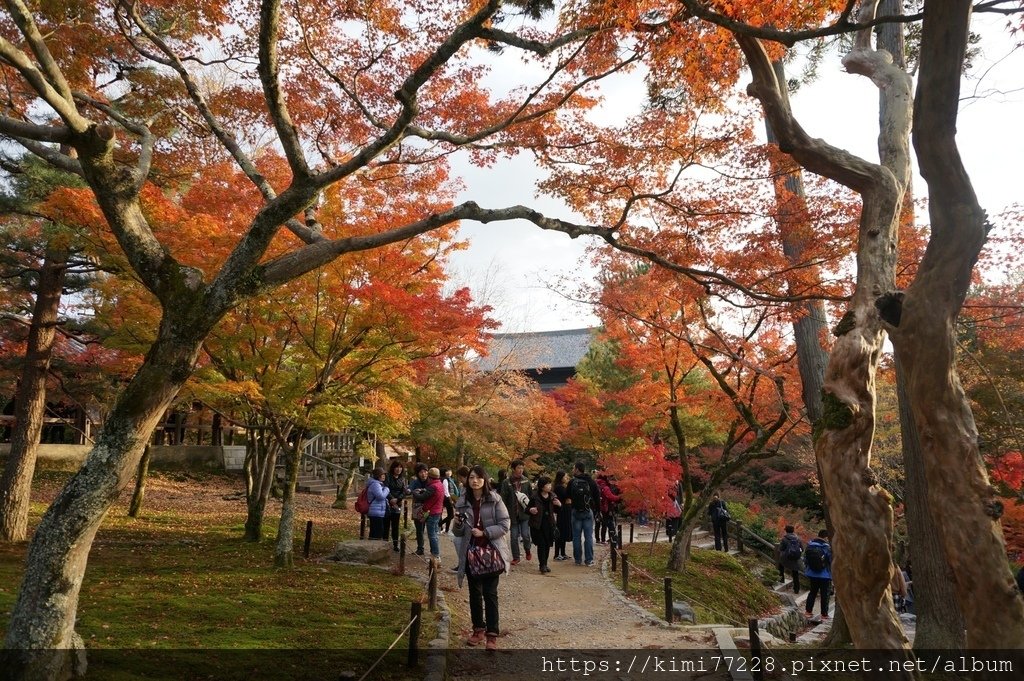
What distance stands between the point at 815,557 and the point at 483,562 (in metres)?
7.99

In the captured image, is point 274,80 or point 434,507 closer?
point 274,80

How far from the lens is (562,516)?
1230 cm

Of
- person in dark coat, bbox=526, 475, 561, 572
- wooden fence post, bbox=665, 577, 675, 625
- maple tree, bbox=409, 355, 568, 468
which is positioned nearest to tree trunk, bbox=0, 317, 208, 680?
wooden fence post, bbox=665, 577, 675, 625

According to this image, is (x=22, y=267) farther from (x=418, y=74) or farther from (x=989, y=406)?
(x=989, y=406)

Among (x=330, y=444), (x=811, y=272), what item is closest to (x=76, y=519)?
(x=811, y=272)

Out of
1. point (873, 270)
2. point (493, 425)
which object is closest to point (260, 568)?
point (873, 270)

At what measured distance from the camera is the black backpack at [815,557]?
11148 mm

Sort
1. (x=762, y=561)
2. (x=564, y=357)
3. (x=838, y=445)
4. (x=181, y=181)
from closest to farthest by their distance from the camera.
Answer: (x=838, y=445)
(x=181, y=181)
(x=762, y=561)
(x=564, y=357)

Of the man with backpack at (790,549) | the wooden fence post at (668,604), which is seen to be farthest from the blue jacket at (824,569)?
the wooden fence post at (668,604)

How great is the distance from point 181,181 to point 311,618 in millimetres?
7862

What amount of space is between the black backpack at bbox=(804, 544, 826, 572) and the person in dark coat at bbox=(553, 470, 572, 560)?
172 inches

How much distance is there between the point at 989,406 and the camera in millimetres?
12672

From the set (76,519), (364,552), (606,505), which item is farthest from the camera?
(606,505)

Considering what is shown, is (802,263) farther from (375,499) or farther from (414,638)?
(375,499)
